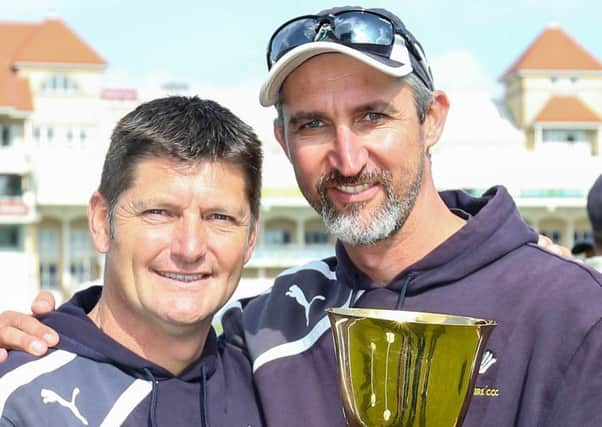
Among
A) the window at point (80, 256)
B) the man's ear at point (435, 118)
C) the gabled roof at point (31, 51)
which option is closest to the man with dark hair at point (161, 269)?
the man's ear at point (435, 118)

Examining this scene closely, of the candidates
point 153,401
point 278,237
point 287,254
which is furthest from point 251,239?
point 278,237

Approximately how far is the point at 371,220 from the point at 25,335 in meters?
0.92

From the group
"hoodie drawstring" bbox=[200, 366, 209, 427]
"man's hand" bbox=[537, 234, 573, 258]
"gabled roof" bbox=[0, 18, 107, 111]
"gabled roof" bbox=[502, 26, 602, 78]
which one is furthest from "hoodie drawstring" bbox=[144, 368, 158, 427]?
"gabled roof" bbox=[502, 26, 602, 78]

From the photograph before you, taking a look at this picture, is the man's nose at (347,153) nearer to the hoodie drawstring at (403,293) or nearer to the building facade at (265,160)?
the hoodie drawstring at (403,293)

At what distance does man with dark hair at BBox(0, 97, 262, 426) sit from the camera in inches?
104

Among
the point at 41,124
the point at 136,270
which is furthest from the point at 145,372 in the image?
the point at 41,124

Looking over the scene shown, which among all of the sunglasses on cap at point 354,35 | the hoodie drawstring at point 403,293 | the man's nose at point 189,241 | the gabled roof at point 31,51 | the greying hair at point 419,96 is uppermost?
the gabled roof at point 31,51

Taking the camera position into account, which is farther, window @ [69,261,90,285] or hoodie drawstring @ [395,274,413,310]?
window @ [69,261,90,285]

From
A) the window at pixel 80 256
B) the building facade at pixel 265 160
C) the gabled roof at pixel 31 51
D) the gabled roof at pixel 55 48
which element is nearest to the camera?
the building facade at pixel 265 160

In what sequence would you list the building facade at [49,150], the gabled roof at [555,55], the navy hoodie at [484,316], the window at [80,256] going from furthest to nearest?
the gabled roof at [555,55], the window at [80,256], the building facade at [49,150], the navy hoodie at [484,316]

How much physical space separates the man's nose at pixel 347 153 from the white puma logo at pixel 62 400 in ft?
2.80

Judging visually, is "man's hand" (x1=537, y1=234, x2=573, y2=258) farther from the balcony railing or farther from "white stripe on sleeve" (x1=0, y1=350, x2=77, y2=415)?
the balcony railing

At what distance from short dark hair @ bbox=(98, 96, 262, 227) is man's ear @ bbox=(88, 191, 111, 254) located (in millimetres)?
29

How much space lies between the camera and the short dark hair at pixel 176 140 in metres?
2.72
